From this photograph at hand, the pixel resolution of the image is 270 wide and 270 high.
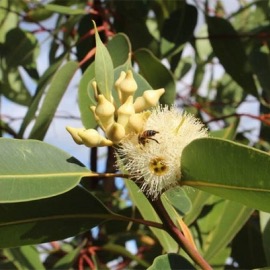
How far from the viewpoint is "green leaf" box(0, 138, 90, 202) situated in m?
0.92

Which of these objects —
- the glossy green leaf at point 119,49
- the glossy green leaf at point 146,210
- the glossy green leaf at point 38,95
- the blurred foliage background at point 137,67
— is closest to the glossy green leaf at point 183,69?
the blurred foliage background at point 137,67

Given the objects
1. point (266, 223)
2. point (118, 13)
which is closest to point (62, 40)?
point (118, 13)

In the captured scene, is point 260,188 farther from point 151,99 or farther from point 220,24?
point 220,24

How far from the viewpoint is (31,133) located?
1.48 meters

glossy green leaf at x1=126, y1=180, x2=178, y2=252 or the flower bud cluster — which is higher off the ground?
the flower bud cluster

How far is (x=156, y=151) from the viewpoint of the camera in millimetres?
900

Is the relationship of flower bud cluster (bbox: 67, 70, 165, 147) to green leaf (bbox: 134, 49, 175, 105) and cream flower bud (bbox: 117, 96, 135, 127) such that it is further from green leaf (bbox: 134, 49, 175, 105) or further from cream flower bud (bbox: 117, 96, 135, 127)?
green leaf (bbox: 134, 49, 175, 105)

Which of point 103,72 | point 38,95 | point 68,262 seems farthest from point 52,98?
point 103,72

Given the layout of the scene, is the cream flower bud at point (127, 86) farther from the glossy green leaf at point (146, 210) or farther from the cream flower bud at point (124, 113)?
the glossy green leaf at point (146, 210)

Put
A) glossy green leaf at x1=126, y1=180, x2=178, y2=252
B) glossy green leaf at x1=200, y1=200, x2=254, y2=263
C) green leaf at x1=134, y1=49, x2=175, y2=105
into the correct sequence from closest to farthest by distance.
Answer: glossy green leaf at x1=126, y1=180, x2=178, y2=252, glossy green leaf at x1=200, y1=200, x2=254, y2=263, green leaf at x1=134, y1=49, x2=175, y2=105

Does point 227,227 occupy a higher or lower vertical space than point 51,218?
lower

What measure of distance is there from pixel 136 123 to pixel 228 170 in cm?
Answer: 13

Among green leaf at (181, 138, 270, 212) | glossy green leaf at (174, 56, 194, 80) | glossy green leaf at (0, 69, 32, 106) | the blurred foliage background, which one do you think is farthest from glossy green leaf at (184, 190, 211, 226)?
glossy green leaf at (174, 56, 194, 80)

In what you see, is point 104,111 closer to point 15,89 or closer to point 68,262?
point 68,262
